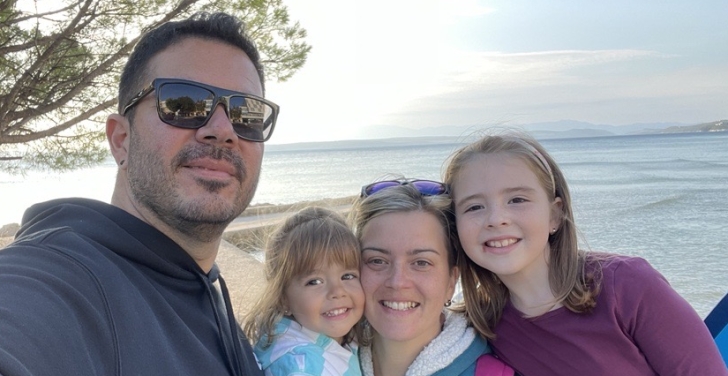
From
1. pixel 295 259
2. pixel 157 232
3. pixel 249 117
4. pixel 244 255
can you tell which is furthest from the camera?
pixel 244 255

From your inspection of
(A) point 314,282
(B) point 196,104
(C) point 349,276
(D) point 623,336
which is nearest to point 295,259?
(A) point 314,282

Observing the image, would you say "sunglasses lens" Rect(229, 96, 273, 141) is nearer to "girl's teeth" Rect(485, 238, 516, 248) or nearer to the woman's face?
the woman's face

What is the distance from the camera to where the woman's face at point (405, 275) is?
91.2 inches

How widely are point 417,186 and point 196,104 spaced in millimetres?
1155

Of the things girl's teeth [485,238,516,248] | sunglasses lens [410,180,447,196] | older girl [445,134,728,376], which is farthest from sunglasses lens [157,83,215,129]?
girl's teeth [485,238,516,248]

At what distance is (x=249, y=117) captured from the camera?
2080 millimetres

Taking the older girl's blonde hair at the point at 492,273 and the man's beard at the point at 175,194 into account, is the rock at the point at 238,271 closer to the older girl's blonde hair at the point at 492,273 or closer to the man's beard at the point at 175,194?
the older girl's blonde hair at the point at 492,273

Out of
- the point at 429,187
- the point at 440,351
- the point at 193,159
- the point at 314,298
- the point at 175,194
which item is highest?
the point at 193,159

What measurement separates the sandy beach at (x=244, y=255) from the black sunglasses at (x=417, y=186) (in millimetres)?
290

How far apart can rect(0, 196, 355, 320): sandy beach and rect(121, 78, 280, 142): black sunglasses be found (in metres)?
0.83

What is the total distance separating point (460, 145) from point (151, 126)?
1.61 metres

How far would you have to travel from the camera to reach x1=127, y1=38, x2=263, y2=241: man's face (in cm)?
187

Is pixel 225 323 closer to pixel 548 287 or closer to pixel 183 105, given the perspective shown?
pixel 183 105

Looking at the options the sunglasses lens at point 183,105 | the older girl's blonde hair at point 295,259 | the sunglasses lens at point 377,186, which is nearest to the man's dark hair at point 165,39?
the sunglasses lens at point 183,105
